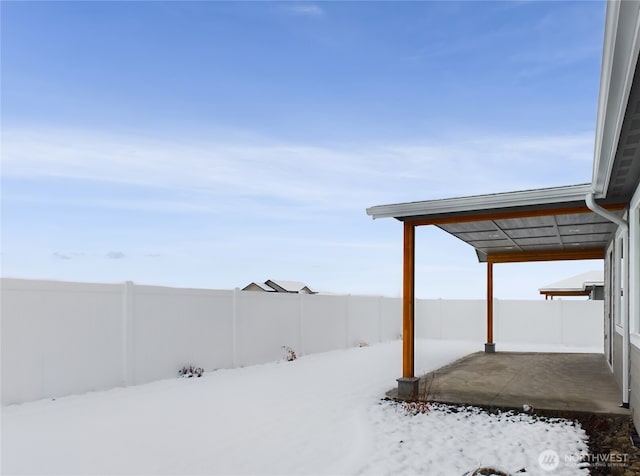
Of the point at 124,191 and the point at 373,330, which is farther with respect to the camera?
the point at 373,330

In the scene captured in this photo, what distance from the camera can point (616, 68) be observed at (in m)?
2.97

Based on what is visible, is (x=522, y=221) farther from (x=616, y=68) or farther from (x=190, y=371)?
(x=190, y=371)

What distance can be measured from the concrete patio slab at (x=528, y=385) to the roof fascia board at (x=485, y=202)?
2.62m

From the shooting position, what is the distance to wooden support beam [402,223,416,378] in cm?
771

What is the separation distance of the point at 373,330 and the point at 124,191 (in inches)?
376

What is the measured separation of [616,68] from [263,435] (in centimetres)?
464

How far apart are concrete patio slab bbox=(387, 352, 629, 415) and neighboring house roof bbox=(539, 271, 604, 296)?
9.74 metres

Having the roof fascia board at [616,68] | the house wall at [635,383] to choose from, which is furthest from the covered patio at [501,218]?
the roof fascia board at [616,68]

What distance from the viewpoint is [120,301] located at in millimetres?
8742

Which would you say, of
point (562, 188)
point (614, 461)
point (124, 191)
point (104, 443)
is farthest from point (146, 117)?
point (614, 461)

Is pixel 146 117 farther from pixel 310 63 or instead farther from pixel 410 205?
pixel 410 205

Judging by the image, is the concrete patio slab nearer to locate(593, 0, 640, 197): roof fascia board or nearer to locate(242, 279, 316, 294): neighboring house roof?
locate(593, 0, 640, 197): roof fascia board

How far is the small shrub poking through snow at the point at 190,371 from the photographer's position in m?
9.76

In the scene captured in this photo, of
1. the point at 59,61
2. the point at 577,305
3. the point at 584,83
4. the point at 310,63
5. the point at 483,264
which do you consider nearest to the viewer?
the point at 59,61
